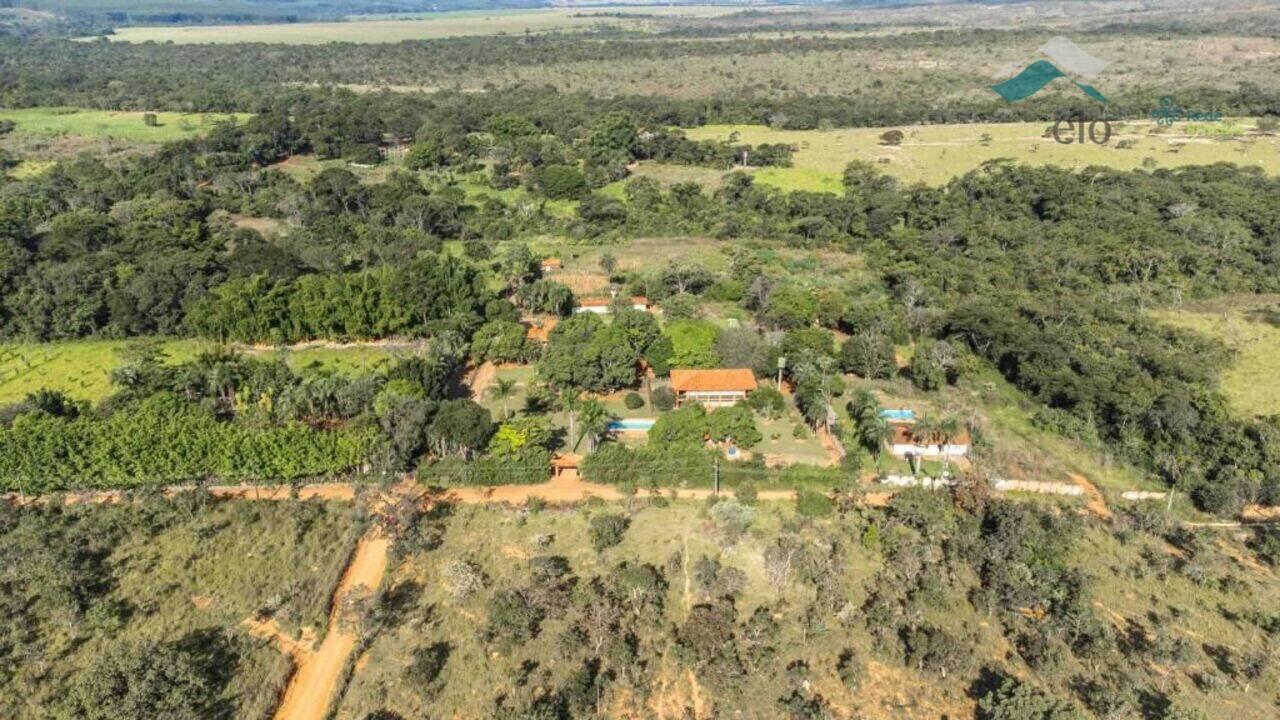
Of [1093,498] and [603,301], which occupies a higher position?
[603,301]

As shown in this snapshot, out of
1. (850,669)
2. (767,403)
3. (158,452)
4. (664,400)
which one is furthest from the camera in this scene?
(664,400)

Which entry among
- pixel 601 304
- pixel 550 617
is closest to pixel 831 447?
pixel 550 617

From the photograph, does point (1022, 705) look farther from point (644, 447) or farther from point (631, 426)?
point (631, 426)

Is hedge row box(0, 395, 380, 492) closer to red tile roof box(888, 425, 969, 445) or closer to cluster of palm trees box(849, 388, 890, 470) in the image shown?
cluster of palm trees box(849, 388, 890, 470)

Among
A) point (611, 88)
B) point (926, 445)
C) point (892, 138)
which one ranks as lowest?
point (926, 445)

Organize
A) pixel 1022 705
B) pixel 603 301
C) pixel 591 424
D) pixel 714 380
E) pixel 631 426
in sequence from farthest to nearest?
pixel 603 301, pixel 714 380, pixel 631 426, pixel 591 424, pixel 1022 705

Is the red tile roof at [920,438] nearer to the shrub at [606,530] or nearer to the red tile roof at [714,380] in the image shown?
the red tile roof at [714,380]

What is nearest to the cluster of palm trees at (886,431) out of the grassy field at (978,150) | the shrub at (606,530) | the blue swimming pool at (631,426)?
the blue swimming pool at (631,426)
